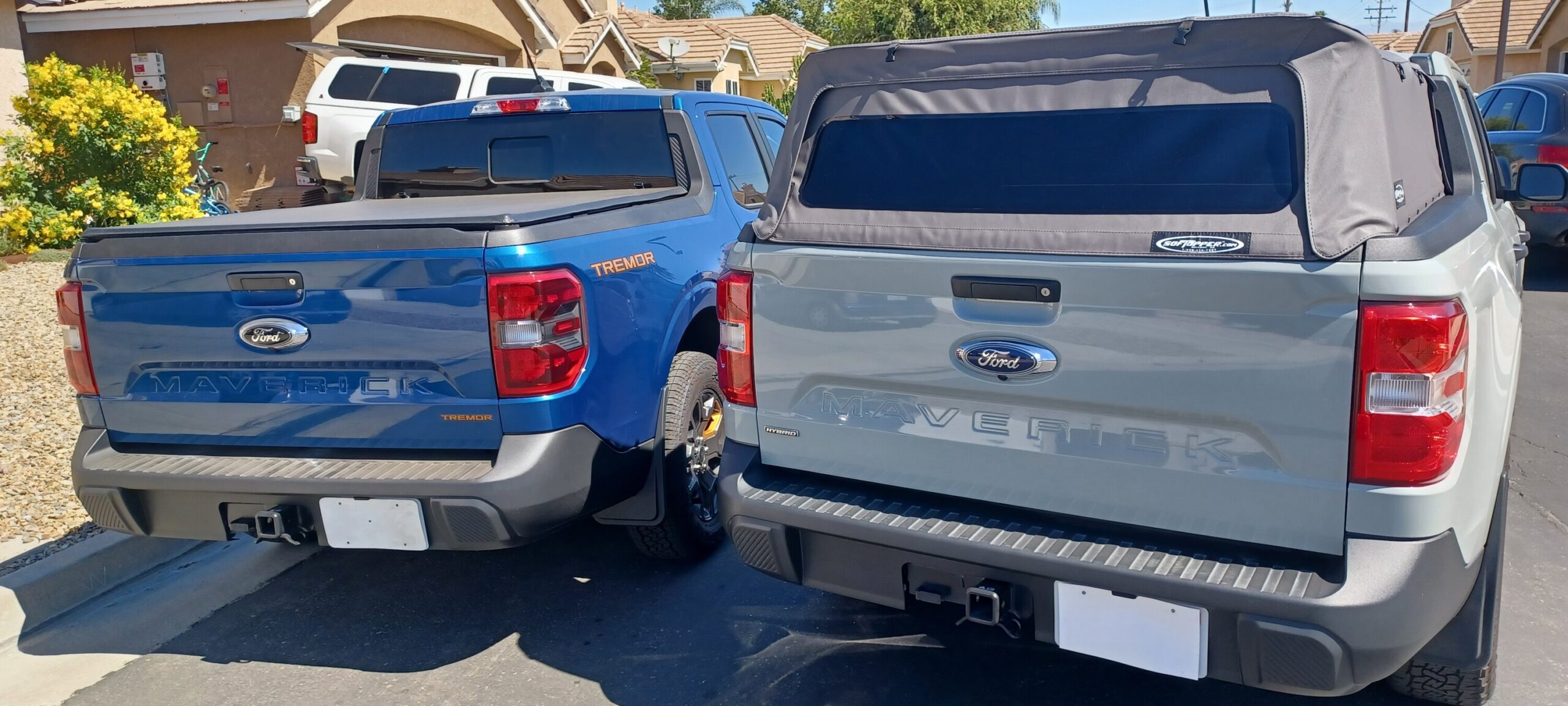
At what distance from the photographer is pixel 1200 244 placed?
2.50 metres

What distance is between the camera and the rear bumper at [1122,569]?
2.36 m

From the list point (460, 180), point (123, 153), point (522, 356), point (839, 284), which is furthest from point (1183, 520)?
point (123, 153)

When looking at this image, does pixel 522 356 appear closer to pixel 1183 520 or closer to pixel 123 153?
pixel 1183 520

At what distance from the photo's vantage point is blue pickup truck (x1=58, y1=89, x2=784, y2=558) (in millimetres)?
3369

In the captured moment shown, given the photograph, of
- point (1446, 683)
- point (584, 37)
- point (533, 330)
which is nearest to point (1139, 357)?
point (1446, 683)

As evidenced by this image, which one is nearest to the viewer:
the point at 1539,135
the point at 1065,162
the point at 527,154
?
the point at 1065,162

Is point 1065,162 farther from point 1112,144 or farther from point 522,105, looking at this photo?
point 522,105

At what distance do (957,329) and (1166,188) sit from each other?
600 mm

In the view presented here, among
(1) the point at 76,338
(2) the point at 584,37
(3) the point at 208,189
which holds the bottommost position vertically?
(3) the point at 208,189

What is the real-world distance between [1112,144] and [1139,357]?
1.96ft

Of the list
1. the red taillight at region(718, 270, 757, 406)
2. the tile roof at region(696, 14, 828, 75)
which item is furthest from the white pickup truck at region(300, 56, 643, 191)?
the tile roof at region(696, 14, 828, 75)

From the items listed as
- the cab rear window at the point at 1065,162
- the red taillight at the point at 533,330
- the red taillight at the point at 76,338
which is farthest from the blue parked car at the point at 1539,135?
the red taillight at the point at 76,338

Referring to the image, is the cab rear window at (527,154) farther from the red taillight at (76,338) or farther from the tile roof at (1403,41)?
the tile roof at (1403,41)

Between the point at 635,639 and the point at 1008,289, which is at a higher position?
the point at 1008,289
